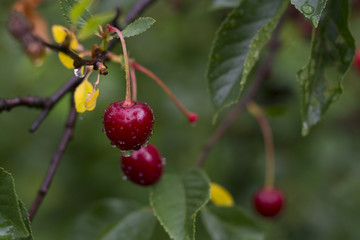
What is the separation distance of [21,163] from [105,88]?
1191 millimetres

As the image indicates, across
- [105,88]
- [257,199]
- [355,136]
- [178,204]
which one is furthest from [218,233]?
[355,136]

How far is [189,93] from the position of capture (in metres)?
3.51

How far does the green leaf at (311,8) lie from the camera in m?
1.12

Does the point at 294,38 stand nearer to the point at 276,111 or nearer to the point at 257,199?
the point at 276,111

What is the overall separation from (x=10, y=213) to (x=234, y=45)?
79 cm

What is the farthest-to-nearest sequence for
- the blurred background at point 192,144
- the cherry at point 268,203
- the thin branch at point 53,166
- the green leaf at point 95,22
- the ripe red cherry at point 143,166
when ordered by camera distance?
the blurred background at point 192,144 → the cherry at point 268,203 → the ripe red cherry at point 143,166 → the thin branch at point 53,166 → the green leaf at point 95,22

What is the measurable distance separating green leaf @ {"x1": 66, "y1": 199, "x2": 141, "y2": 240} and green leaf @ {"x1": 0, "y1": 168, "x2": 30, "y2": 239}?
0.59 meters

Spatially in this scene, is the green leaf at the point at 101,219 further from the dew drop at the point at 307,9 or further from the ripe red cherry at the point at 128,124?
the dew drop at the point at 307,9

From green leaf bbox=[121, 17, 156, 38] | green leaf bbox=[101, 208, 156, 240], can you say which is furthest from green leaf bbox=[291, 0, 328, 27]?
green leaf bbox=[101, 208, 156, 240]

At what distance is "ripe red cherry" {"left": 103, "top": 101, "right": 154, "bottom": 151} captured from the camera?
3.85ft

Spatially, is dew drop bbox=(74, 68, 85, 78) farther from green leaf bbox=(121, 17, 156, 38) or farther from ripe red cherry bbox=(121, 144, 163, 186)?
ripe red cherry bbox=(121, 144, 163, 186)

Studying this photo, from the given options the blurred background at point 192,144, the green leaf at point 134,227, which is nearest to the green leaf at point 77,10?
the green leaf at point 134,227

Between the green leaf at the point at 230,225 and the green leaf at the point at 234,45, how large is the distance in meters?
0.43

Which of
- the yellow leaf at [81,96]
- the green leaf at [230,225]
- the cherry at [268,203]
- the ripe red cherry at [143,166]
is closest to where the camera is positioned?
the yellow leaf at [81,96]
